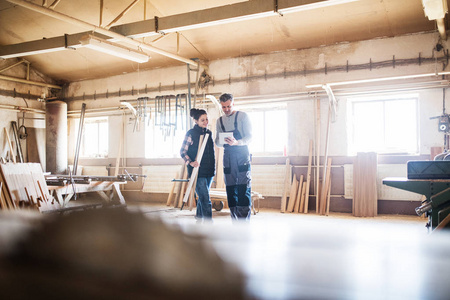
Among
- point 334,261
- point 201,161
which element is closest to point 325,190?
point 201,161

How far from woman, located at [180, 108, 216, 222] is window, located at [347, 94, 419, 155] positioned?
159 inches

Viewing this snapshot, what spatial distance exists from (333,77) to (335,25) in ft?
3.52

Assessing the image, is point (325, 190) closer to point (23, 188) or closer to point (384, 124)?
point (384, 124)

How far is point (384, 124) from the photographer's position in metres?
7.55

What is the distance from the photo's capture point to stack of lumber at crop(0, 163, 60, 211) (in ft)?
17.7

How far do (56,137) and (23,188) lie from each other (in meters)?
4.71

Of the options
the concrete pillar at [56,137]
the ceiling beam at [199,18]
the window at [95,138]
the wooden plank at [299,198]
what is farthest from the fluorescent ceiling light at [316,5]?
the concrete pillar at [56,137]

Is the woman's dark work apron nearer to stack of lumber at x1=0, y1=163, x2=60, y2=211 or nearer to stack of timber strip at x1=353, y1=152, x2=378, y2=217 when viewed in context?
stack of lumber at x1=0, y1=163, x2=60, y2=211

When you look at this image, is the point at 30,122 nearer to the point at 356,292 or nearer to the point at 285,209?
the point at 285,209

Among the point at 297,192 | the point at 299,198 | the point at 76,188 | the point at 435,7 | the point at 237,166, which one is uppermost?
the point at 435,7

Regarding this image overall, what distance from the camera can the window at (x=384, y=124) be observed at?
732 centimetres

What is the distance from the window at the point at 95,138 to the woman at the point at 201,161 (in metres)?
6.55

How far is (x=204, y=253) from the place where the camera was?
1.03 ft

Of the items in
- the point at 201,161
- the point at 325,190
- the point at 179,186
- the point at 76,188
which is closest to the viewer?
the point at 201,161
